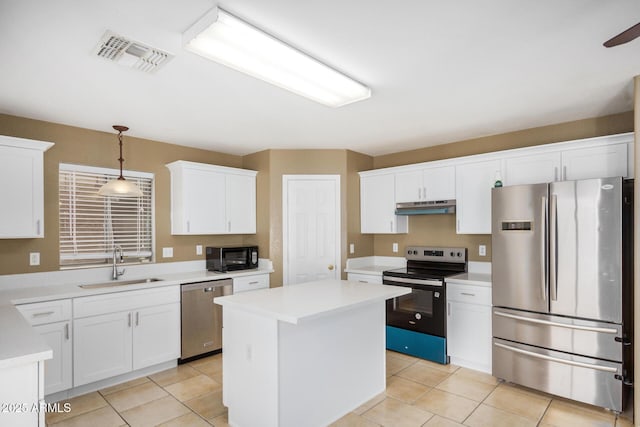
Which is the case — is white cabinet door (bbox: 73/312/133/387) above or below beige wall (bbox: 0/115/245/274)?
below

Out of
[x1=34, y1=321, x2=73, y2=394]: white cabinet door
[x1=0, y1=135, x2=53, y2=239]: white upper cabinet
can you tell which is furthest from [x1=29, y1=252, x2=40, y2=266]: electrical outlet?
[x1=34, y1=321, x2=73, y2=394]: white cabinet door

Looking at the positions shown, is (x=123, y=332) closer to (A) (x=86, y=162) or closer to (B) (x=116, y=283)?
(B) (x=116, y=283)

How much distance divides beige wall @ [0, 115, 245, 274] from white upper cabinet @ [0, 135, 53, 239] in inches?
14.8

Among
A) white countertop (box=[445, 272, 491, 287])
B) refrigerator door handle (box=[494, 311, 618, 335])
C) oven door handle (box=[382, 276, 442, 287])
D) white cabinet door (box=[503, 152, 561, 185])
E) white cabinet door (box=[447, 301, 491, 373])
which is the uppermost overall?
white cabinet door (box=[503, 152, 561, 185])

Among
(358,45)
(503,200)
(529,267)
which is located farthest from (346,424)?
(358,45)

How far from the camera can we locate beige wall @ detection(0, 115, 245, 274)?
3.24 metres

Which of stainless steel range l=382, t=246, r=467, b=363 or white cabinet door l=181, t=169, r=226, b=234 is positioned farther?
white cabinet door l=181, t=169, r=226, b=234

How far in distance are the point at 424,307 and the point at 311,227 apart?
169cm

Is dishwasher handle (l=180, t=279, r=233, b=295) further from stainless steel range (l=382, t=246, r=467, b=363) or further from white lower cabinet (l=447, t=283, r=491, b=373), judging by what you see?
→ white lower cabinet (l=447, t=283, r=491, b=373)

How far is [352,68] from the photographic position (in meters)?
2.38

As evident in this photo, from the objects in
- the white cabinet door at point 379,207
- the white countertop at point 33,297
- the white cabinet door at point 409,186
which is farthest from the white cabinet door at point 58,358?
the white cabinet door at point 409,186

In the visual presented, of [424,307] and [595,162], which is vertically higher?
[595,162]

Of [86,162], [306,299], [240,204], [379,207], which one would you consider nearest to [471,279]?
[379,207]

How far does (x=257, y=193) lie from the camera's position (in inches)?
190
